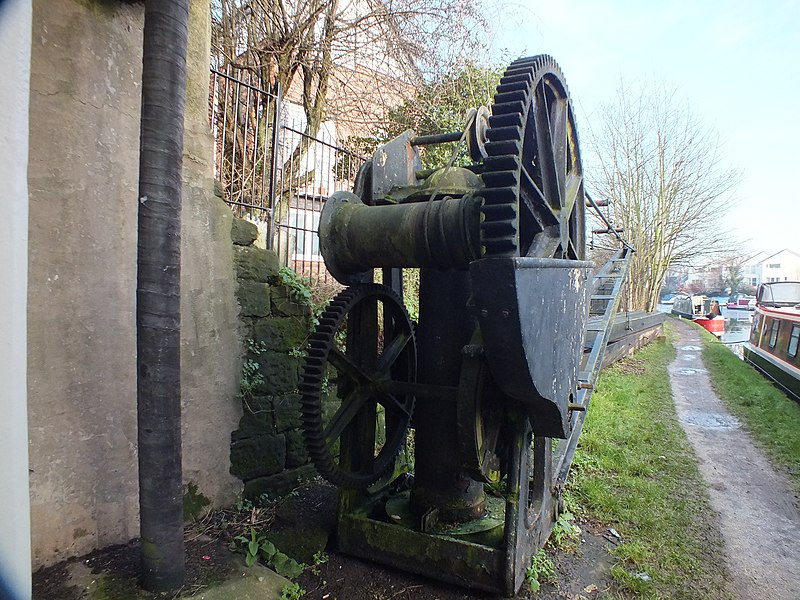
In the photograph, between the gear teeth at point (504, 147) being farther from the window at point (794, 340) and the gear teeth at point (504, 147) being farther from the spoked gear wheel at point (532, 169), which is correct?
the window at point (794, 340)

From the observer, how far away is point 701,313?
107 ft

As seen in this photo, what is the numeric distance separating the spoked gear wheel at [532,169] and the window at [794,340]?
25.7ft

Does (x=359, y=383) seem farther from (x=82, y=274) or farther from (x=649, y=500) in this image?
(x=649, y=500)

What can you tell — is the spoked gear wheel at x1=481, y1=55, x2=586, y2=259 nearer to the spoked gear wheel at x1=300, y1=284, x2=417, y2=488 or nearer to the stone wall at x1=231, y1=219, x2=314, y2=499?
the spoked gear wheel at x1=300, y1=284, x2=417, y2=488

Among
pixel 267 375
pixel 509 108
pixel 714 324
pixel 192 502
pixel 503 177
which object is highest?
pixel 509 108

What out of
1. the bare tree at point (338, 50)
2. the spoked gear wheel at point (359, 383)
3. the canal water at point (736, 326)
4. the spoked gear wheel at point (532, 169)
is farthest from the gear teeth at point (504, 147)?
the canal water at point (736, 326)

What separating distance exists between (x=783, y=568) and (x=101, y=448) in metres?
4.19

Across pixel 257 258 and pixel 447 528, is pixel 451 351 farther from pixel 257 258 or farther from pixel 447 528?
pixel 257 258

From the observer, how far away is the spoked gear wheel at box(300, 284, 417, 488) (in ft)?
8.61

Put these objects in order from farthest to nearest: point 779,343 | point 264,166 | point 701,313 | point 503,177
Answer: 1. point 701,313
2. point 779,343
3. point 264,166
4. point 503,177

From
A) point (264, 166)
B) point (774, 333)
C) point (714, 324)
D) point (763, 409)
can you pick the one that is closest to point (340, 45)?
point (264, 166)

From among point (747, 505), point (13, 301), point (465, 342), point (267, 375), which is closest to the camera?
point (13, 301)

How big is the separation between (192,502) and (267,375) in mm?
884

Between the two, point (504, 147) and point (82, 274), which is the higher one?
point (504, 147)
